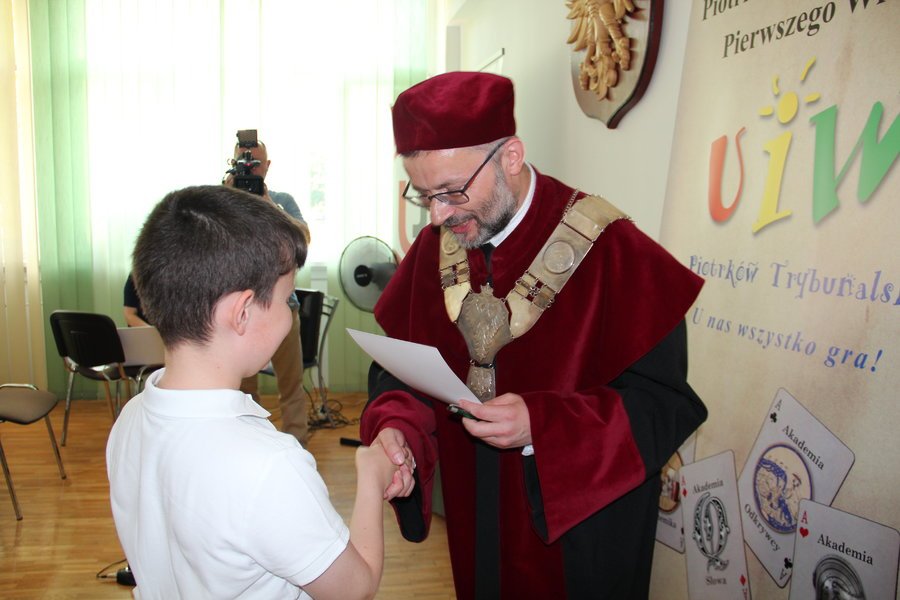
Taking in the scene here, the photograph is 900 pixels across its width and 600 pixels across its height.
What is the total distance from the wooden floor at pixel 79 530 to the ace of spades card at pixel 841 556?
68.9 inches

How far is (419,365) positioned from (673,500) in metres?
1.41

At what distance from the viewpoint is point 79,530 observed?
12.4ft

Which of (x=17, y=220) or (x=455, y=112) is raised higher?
(x=455, y=112)

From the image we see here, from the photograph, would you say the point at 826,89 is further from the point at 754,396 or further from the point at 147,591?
the point at 147,591

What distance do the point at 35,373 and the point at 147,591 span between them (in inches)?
241

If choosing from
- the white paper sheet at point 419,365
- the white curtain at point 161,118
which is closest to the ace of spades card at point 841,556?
the white paper sheet at point 419,365

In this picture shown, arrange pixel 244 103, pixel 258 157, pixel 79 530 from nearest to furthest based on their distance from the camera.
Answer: pixel 79 530, pixel 258 157, pixel 244 103

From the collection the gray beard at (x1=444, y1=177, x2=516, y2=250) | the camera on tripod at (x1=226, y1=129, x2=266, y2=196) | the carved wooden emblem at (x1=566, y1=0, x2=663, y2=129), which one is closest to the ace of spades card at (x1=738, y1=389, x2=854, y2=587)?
the gray beard at (x1=444, y1=177, x2=516, y2=250)

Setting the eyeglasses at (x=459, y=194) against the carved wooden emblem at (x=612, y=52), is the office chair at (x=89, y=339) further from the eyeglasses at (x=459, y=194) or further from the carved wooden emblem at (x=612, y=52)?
the eyeglasses at (x=459, y=194)

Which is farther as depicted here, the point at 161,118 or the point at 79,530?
the point at 161,118

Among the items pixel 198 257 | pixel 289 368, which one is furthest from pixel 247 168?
pixel 198 257

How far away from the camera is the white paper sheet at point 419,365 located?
1.39 metres

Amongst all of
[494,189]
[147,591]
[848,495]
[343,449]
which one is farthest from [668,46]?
[343,449]

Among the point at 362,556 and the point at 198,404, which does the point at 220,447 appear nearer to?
the point at 198,404
